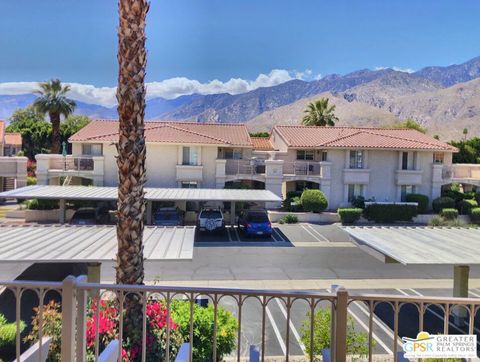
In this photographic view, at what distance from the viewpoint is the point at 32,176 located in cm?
4769

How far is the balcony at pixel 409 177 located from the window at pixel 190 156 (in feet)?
56.9

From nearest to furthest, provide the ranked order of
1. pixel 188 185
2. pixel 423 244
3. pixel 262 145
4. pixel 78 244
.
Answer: pixel 78 244 → pixel 423 244 → pixel 188 185 → pixel 262 145

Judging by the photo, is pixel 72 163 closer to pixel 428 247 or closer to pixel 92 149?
pixel 92 149

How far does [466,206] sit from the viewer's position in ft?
122

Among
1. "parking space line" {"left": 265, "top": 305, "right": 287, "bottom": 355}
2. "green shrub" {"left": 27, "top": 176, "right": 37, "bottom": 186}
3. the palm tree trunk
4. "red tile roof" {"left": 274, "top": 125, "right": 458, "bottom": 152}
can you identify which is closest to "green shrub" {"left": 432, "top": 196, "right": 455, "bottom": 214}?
"red tile roof" {"left": 274, "top": 125, "right": 458, "bottom": 152}

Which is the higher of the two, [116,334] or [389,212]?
[116,334]

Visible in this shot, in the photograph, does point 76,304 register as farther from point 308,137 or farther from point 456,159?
point 456,159

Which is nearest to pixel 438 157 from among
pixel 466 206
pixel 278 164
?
pixel 466 206

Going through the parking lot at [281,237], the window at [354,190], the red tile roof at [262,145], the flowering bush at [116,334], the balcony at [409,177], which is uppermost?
the red tile roof at [262,145]

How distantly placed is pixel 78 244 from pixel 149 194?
1535cm

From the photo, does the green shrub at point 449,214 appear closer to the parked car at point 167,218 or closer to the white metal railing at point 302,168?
the white metal railing at point 302,168

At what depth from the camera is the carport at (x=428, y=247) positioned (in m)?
13.3

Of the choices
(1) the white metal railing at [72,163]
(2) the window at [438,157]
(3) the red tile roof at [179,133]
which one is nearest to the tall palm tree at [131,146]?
(3) the red tile roof at [179,133]

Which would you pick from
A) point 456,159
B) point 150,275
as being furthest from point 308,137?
point 150,275
